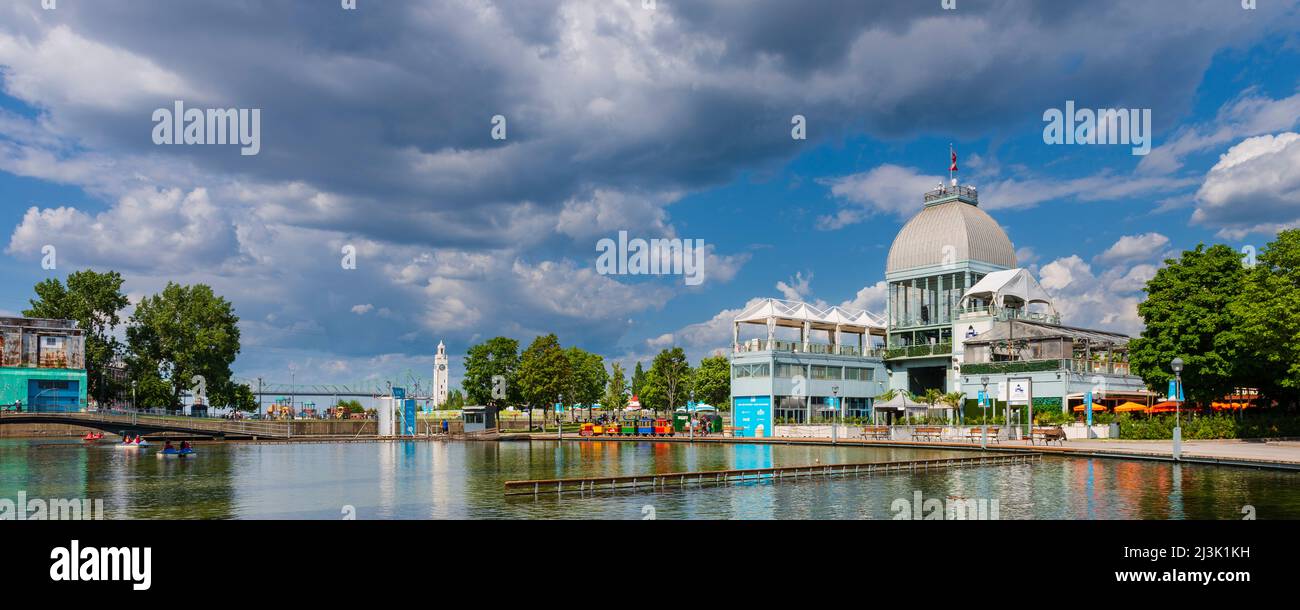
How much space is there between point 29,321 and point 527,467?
89.3 metres

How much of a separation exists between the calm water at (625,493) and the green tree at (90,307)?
233 feet

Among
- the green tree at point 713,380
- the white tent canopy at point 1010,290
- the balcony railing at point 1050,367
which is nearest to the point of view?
the balcony railing at point 1050,367

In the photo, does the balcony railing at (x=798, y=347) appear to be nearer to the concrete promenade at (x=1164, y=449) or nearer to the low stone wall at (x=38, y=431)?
the concrete promenade at (x=1164, y=449)

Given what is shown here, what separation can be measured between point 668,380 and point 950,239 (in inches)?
1818

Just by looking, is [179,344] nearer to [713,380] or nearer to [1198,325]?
[713,380]

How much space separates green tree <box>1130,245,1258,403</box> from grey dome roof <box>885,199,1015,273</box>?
1313 inches

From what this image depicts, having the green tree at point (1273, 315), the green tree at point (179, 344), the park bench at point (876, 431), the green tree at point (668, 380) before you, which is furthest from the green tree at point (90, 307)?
the green tree at point (1273, 315)

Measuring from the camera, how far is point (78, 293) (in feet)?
370

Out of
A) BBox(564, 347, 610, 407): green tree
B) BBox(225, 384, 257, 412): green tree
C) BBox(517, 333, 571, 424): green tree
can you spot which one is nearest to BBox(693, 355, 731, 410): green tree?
BBox(564, 347, 610, 407): green tree

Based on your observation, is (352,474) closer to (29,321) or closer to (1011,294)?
(1011,294)

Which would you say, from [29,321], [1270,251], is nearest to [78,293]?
[29,321]

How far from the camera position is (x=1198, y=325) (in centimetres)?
5556

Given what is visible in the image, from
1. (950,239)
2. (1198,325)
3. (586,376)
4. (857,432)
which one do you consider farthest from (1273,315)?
(586,376)

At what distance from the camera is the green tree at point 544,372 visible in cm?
10456
